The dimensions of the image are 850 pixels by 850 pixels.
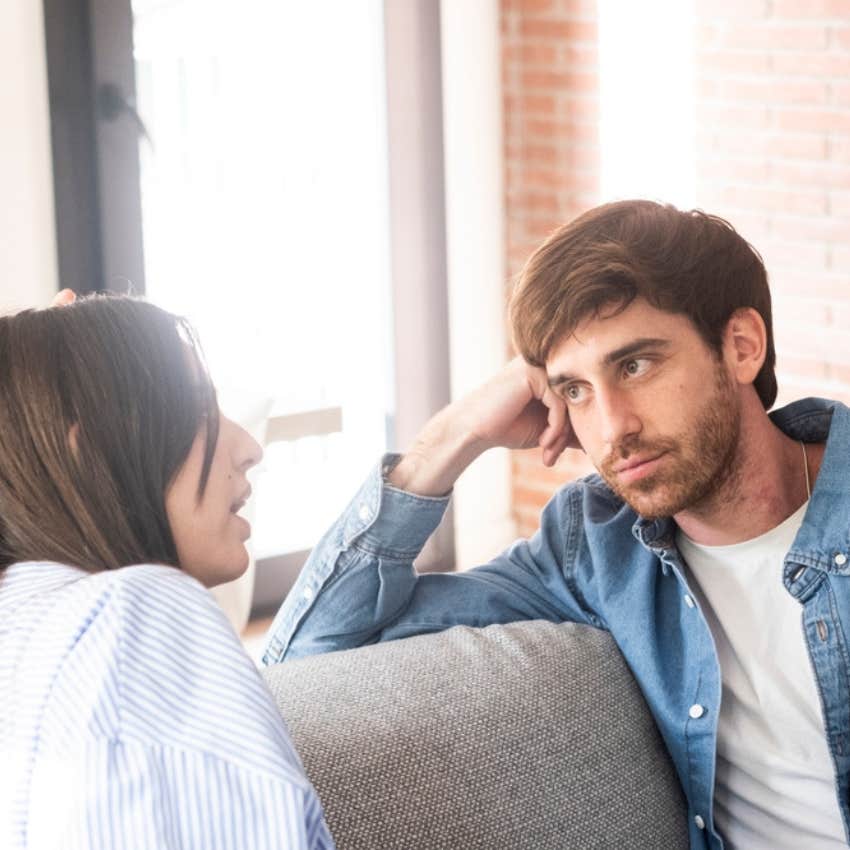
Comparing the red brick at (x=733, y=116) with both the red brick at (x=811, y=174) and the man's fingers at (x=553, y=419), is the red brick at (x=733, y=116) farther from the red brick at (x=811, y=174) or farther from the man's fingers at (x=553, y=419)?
the man's fingers at (x=553, y=419)

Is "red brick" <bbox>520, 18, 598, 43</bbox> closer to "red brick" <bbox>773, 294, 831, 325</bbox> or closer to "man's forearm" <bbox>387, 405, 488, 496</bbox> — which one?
"red brick" <bbox>773, 294, 831, 325</bbox>

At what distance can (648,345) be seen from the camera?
180 centimetres

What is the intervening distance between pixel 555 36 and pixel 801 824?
2709 mm

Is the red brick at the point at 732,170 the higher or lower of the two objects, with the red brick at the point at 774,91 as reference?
lower

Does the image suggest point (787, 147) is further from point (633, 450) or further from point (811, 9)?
point (633, 450)

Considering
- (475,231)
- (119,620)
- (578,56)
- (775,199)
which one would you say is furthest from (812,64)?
(119,620)

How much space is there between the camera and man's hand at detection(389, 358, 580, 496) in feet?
6.44

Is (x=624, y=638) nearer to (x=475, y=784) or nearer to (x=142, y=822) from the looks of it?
(x=475, y=784)

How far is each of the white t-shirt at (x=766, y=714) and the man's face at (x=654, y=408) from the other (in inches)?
3.9

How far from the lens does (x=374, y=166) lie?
403 cm

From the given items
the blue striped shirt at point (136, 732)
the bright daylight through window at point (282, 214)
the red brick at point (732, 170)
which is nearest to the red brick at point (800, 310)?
the red brick at point (732, 170)

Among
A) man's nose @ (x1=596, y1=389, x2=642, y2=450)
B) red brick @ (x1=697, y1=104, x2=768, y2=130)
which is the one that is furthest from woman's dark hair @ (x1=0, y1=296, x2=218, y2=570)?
red brick @ (x1=697, y1=104, x2=768, y2=130)

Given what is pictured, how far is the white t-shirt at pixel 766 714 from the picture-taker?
169cm

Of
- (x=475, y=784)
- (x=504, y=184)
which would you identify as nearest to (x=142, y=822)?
(x=475, y=784)
